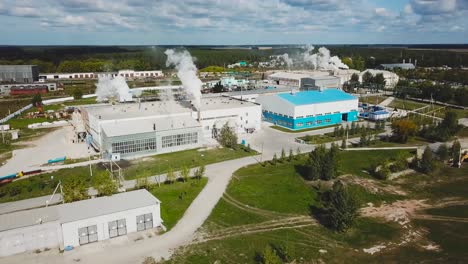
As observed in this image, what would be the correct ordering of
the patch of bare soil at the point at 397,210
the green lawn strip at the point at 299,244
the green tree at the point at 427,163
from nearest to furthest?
1. the green lawn strip at the point at 299,244
2. the patch of bare soil at the point at 397,210
3. the green tree at the point at 427,163

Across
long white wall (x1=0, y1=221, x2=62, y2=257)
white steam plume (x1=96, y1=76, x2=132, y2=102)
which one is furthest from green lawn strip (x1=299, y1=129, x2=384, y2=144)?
long white wall (x1=0, y1=221, x2=62, y2=257)

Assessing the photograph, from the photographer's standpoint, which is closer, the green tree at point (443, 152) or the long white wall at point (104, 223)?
the long white wall at point (104, 223)

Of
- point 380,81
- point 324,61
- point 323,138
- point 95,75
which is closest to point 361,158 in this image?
point 323,138

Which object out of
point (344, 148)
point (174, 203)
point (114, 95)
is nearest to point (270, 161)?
point (344, 148)

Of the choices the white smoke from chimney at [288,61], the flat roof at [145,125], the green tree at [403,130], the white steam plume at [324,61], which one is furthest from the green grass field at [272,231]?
the white smoke from chimney at [288,61]

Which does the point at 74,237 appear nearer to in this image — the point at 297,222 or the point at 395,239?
the point at 297,222

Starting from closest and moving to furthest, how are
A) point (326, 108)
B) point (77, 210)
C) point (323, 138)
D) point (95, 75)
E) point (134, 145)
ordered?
point (77, 210), point (134, 145), point (323, 138), point (326, 108), point (95, 75)

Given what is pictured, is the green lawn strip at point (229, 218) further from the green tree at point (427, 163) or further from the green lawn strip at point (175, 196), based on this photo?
the green tree at point (427, 163)

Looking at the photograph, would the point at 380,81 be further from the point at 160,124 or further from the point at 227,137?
the point at 160,124

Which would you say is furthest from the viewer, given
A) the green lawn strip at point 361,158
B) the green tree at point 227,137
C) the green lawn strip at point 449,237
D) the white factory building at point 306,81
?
the white factory building at point 306,81
